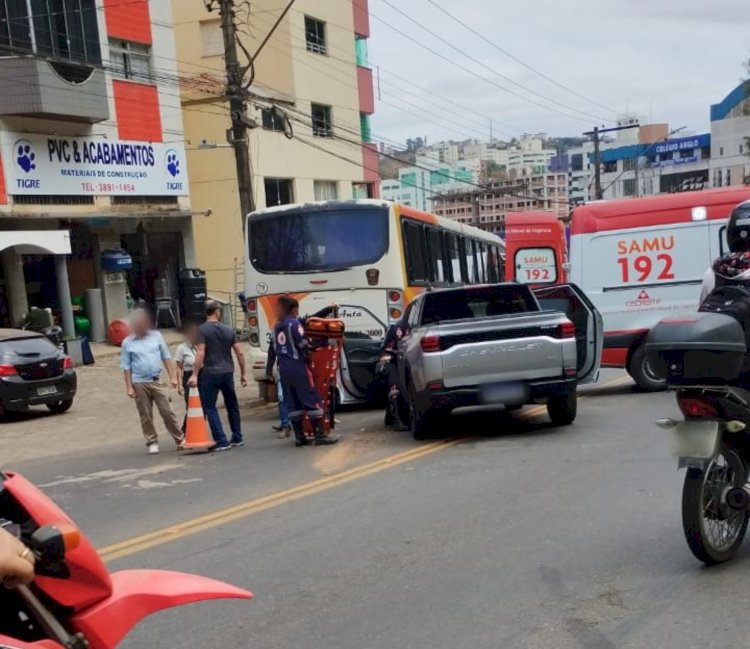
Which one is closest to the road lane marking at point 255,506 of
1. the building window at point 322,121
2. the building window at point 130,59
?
the building window at point 130,59

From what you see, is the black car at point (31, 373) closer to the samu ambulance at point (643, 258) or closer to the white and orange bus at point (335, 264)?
the white and orange bus at point (335, 264)

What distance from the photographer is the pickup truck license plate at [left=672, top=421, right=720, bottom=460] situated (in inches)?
185

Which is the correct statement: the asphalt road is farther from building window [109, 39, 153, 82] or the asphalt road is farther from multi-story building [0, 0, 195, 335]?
building window [109, 39, 153, 82]

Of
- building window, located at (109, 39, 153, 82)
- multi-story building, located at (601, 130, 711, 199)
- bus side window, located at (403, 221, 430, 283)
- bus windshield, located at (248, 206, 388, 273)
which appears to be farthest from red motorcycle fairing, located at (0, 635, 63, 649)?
multi-story building, located at (601, 130, 711, 199)

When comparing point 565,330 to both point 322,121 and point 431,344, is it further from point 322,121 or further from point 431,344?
point 322,121

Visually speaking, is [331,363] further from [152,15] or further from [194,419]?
[152,15]

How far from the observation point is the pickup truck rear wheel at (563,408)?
1013 centimetres

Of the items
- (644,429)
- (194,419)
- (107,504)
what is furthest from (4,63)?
(644,429)

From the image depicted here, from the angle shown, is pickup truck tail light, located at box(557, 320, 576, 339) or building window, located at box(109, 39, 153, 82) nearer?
pickup truck tail light, located at box(557, 320, 576, 339)

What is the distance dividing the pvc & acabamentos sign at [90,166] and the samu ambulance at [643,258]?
1500 cm

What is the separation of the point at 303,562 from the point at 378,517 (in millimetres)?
1153

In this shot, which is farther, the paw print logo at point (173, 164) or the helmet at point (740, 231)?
the paw print logo at point (173, 164)

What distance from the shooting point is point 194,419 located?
10.9 meters

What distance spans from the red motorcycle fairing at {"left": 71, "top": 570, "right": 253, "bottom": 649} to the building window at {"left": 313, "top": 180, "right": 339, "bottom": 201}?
31910mm
